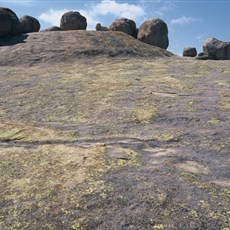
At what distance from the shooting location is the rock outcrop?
45.3m

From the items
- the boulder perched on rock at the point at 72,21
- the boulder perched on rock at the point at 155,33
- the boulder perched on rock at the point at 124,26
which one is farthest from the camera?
the boulder perched on rock at the point at 124,26

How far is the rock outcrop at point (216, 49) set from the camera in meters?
45.3

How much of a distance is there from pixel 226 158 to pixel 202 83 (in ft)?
24.7

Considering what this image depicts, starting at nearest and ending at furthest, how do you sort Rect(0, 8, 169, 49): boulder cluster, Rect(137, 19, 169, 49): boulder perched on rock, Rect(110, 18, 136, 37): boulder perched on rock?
1. Rect(0, 8, 169, 49): boulder cluster
2. Rect(137, 19, 169, 49): boulder perched on rock
3. Rect(110, 18, 136, 37): boulder perched on rock

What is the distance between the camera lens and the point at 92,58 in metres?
23.5

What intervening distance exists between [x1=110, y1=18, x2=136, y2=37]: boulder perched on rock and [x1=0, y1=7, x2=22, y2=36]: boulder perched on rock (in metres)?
15.2

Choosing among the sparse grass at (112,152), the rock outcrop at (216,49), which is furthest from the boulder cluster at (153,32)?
the sparse grass at (112,152)

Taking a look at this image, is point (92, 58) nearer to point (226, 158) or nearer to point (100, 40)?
point (100, 40)

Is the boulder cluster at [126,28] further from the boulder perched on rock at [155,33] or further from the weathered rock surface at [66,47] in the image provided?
the weathered rock surface at [66,47]

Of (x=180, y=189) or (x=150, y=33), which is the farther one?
(x=150, y=33)

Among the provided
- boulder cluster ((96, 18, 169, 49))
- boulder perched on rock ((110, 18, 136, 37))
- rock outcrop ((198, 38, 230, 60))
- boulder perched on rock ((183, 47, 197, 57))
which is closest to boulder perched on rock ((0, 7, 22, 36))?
boulder perched on rock ((110, 18, 136, 37))

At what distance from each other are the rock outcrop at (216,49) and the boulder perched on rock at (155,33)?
544cm

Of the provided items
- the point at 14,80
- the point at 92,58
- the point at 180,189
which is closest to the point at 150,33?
the point at 92,58

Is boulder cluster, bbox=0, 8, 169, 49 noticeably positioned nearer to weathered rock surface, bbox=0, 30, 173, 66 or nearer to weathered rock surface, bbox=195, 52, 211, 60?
weathered rock surface, bbox=0, 30, 173, 66
